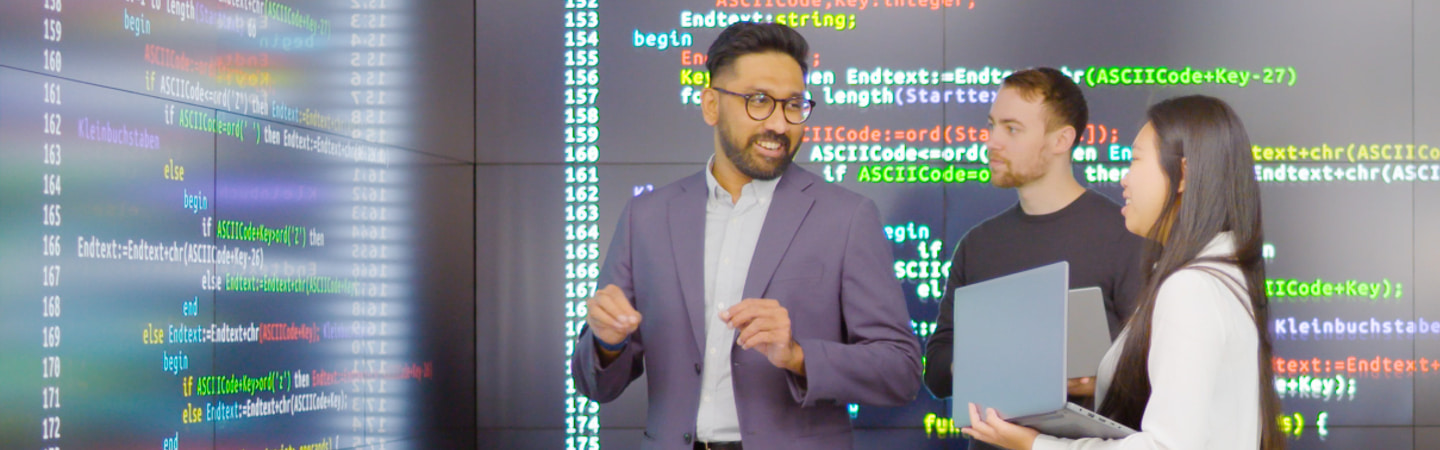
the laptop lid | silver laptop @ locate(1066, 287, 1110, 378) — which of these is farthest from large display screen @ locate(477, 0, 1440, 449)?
the laptop lid

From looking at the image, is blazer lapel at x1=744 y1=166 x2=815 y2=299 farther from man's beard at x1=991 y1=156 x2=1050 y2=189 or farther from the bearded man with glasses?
man's beard at x1=991 y1=156 x2=1050 y2=189

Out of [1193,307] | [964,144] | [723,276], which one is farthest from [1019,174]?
[1193,307]

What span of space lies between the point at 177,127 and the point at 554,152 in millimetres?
1739

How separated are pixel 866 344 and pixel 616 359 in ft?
1.73

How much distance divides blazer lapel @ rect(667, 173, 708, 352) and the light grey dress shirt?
27 mm

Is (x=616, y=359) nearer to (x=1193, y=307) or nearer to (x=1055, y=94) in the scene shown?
(x=1193, y=307)

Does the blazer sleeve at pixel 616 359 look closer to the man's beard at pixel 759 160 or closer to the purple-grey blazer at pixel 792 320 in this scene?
the purple-grey blazer at pixel 792 320

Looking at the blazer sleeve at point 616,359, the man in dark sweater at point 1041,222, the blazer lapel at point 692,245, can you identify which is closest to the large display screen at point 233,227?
the blazer sleeve at point 616,359

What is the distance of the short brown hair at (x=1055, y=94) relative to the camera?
3.88 metres

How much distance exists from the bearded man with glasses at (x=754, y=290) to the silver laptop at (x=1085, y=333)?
13.1 inches

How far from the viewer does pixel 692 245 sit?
307cm

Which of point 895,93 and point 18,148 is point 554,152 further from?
point 18,148

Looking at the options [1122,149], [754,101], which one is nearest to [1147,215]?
[754,101]

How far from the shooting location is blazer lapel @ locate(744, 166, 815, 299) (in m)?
2.99
